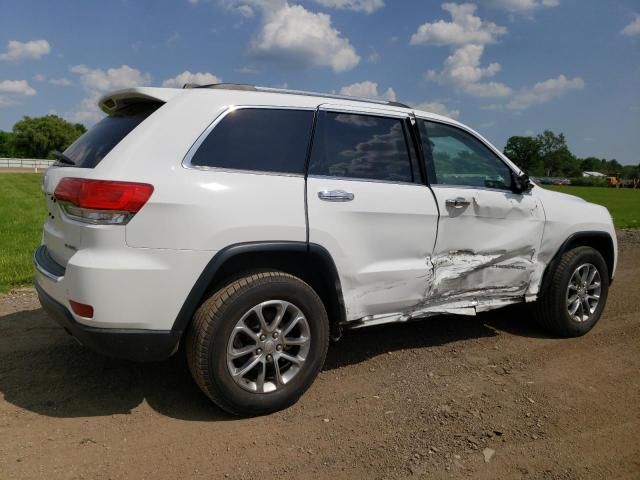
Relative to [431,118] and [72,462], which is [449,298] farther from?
[72,462]

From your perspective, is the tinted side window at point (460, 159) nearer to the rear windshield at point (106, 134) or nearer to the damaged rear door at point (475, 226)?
the damaged rear door at point (475, 226)

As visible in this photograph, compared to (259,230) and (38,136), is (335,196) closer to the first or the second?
(259,230)

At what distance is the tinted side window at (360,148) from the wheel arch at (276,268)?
536 mm

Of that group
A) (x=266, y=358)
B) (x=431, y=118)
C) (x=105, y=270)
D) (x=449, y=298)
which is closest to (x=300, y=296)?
(x=266, y=358)

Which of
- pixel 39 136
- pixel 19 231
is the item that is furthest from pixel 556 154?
pixel 19 231

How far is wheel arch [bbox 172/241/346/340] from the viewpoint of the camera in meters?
3.08

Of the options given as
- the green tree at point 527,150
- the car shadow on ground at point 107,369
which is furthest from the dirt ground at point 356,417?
the green tree at point 527,150

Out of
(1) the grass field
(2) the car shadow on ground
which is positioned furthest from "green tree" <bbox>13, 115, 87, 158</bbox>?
(2) the car shadow on ground

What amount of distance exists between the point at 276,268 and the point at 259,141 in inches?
31.3

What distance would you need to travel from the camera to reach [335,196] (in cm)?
350

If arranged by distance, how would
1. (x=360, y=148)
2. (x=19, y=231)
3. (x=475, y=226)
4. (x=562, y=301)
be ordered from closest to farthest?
(x=360, y=148)
(x=475, y=226)
(x=562, y=301)
(x=19, y=231)

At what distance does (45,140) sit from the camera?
82375 millimetres

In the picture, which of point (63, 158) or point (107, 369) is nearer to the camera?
point (63, 158)

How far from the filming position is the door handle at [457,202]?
404 cm
